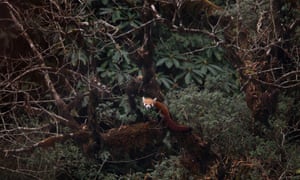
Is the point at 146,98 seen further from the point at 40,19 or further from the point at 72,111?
the point at 40,19

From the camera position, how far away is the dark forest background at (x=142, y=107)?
4.92m

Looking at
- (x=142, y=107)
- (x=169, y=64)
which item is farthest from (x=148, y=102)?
(x=169, y=64)

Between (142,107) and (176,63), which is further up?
(176,63)

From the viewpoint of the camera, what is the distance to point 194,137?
5.04m

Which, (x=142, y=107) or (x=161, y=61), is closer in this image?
(x=142, y=107)

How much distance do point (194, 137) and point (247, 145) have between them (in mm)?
517

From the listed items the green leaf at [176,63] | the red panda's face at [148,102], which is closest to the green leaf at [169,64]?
the green leaf at [176,63]

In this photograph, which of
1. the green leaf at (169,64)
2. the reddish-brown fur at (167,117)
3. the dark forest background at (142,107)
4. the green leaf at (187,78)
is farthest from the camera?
the green leaf at (169,64)

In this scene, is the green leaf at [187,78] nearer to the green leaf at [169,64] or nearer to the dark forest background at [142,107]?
the dark forest background at [142,107]

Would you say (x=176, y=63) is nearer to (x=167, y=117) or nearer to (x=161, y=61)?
(x=161, y=61)

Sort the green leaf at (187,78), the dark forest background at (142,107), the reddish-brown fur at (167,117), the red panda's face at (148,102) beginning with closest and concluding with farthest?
the dark forest background at (142,107) → the reddish-brown fur at (167,117) → the red panda's face at (148,102) → the green leaf at (187,78)

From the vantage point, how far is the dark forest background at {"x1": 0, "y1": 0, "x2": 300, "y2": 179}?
16.1 feet

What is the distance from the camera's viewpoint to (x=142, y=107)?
215 inches

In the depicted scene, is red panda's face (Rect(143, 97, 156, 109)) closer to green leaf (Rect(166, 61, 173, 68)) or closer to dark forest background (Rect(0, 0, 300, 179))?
dark forest background (Rect(0, 0, 300, 179))
